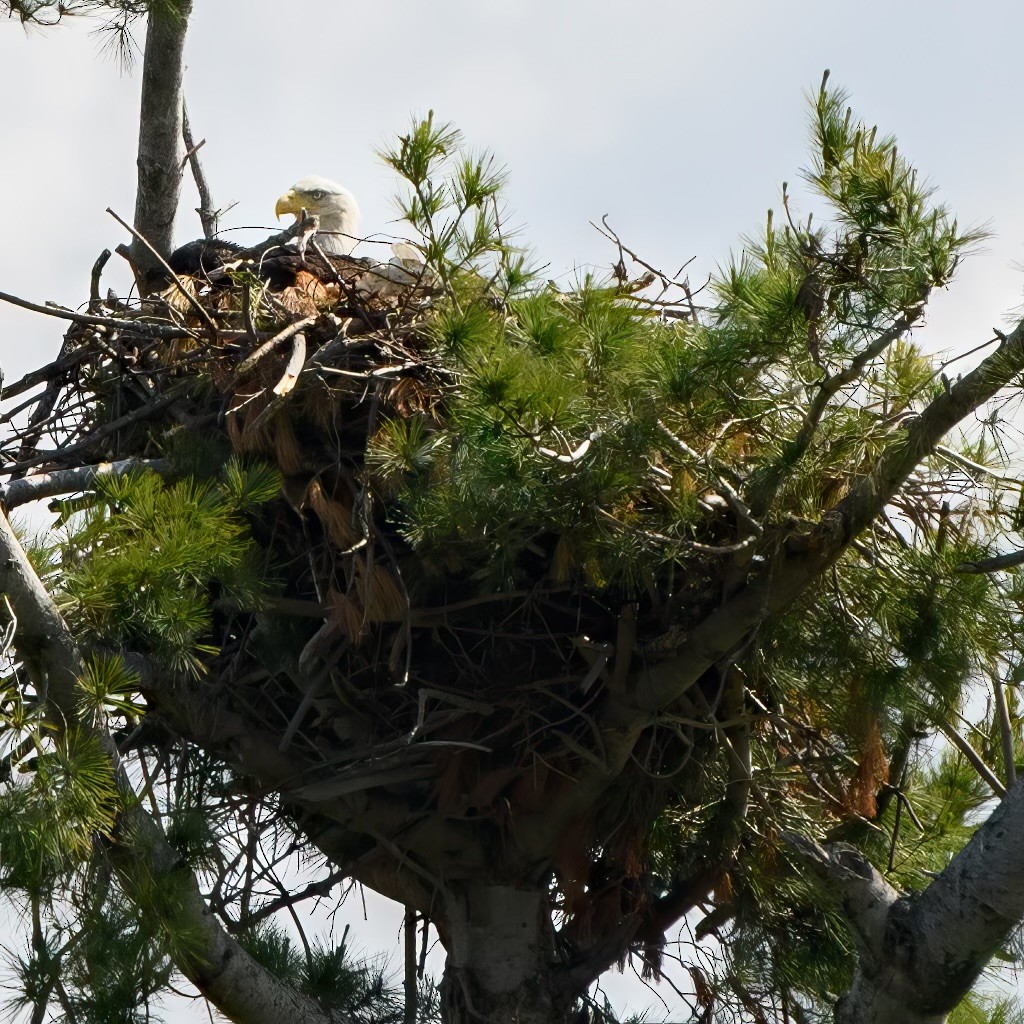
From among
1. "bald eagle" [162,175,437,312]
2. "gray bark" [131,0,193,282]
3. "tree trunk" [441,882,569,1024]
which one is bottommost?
"tree trunk" [441,882,569,1024]

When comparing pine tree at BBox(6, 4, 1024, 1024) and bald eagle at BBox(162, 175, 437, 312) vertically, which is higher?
bald eagle at BBox(162, 175, 437, 312)

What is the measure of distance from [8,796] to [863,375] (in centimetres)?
182

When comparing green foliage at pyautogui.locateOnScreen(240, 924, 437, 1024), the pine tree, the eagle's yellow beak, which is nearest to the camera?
the pine tree

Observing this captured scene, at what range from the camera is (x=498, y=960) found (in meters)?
4.37

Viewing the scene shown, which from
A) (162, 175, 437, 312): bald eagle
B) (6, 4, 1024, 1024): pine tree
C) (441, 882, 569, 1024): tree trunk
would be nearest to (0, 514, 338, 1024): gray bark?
(6, 4, 1024, 1024): pine tree

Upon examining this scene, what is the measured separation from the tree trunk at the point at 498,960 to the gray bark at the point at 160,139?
91.4 inches

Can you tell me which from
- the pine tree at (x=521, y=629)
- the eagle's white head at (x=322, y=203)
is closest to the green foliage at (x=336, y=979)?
the pine tree at (x=521, y=629)

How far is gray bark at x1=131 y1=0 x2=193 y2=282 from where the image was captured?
5.12m

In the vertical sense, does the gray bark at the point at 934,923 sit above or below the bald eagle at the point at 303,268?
below

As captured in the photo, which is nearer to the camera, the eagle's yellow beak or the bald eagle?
the bald eagle

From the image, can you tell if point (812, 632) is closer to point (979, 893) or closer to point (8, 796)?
point (979, 893)

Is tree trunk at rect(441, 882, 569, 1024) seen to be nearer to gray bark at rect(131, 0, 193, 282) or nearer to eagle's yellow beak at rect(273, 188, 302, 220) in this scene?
gray bark at rect(131, 0, 193, 282)

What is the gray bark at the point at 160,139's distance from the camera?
5.12 meters

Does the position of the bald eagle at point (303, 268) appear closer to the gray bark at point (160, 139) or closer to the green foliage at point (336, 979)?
the gray bark at point (160, 139)
